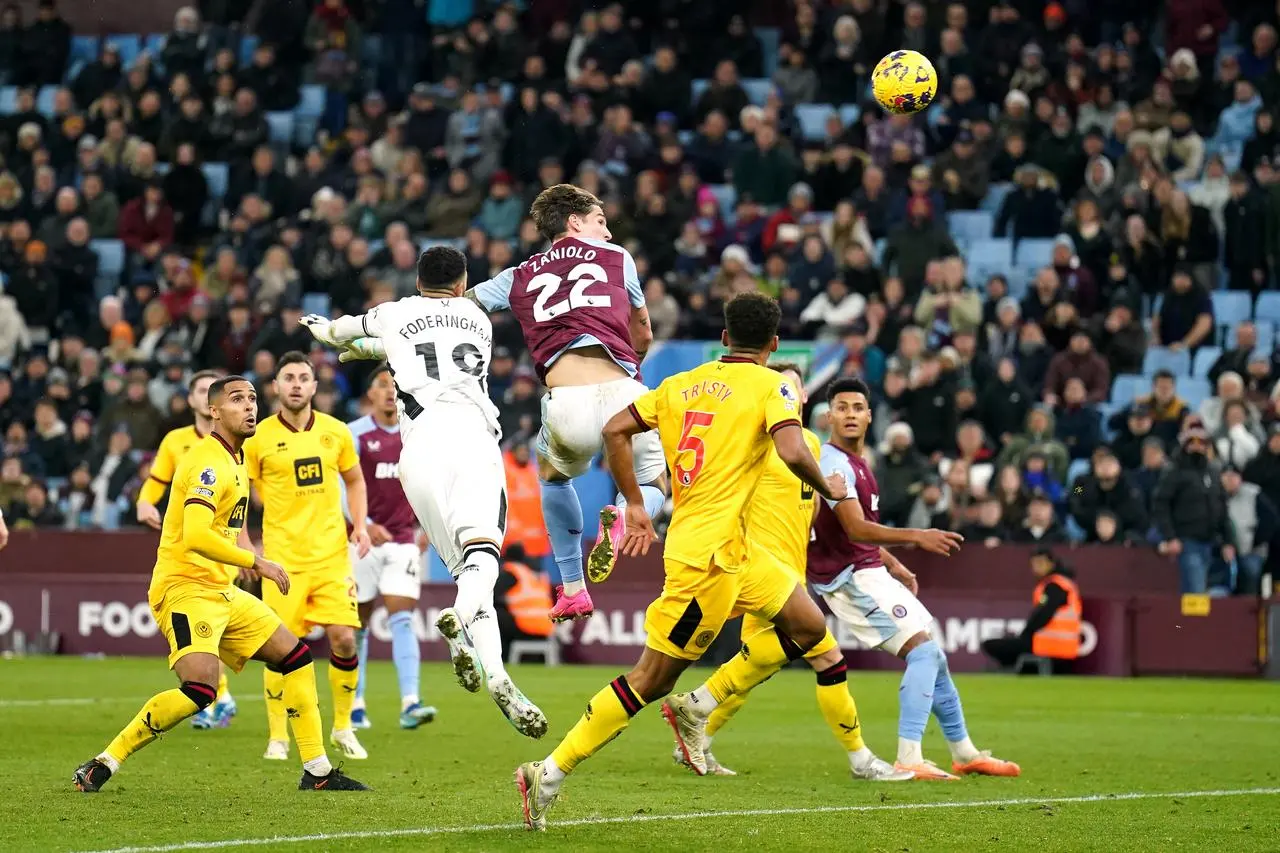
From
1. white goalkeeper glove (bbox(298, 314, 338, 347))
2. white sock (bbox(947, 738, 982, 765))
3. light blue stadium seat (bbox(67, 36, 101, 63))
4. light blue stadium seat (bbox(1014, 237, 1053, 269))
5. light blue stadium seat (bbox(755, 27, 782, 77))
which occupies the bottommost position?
white sock (bbox(947, 738, 982, 765))

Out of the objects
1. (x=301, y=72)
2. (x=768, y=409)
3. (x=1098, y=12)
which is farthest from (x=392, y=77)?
(x=768, y=409)

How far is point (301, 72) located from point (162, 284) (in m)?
4.66

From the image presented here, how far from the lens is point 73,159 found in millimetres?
29641

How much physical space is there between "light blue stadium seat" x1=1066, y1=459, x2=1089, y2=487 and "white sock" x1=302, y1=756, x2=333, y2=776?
1366 centimetres

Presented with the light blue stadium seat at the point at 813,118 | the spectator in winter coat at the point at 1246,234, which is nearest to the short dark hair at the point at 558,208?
the spectator in winter coat at the point at 1246,234

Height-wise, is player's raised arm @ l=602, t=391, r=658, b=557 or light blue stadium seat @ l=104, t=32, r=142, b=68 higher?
light blue stadium seat @ l=104, t=32, r=142, b=68

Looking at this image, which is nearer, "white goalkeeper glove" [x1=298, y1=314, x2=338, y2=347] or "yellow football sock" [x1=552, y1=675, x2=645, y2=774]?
"yellow football sock" [x1=552, y1=675, x2=645, y2=774]

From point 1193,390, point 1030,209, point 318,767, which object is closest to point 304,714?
point 318,767

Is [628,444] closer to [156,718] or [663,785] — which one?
[663,785]

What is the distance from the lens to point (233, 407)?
11.0m

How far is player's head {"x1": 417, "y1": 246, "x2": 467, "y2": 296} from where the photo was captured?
34.2 feet

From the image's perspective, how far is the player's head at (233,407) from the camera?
11.0 meters

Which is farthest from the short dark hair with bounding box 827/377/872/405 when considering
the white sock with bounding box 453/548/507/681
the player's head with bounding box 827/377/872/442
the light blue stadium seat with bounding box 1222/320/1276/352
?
the light blue stadium seat with bounding box 1222/320/1276/352

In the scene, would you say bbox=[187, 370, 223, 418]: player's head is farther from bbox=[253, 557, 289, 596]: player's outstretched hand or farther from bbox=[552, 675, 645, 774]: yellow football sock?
bbox=[552, 675, 645, 774]: yellow football sock
